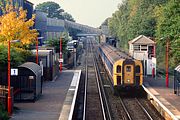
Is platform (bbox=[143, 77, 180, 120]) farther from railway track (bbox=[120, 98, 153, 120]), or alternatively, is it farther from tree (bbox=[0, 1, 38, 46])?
tree (bbox=[0, 1, 38, 46])

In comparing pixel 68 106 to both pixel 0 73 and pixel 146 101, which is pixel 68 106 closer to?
pixel 0 73

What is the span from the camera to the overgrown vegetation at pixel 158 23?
1993 inches

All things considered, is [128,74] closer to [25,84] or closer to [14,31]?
[25,84]

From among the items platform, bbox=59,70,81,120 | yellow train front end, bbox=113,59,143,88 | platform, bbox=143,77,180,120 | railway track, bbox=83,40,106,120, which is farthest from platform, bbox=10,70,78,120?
platform, bbox=143,77,180,120

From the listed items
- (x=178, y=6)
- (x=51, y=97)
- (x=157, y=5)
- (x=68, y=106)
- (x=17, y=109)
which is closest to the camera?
(x=17, y=109)

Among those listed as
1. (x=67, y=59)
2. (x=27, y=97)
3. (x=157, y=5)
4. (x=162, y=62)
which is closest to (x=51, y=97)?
(x=27, y=97)

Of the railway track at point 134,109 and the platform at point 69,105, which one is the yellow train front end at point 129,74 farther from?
the platform at point 69,105

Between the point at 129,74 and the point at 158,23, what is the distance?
95.7ft

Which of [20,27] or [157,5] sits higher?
[157,5]

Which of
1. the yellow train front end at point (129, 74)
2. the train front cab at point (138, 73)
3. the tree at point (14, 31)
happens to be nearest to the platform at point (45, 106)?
the yellow train front end at point (129, 74)

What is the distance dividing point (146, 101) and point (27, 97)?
9266 millimetres

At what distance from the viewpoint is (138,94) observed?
3603 cm

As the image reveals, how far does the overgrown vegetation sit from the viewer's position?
166 feet

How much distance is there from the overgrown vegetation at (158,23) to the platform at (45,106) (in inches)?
442
